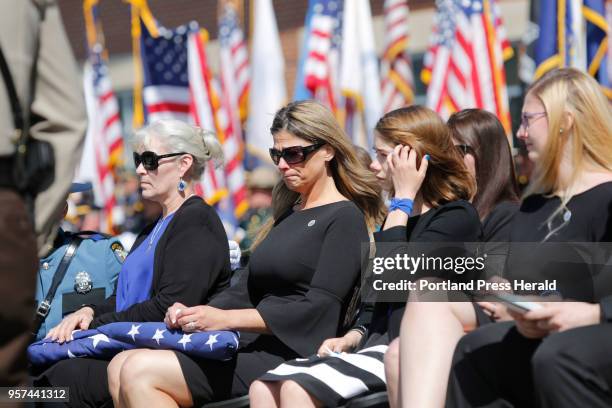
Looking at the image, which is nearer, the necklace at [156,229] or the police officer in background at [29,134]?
the police officer in background at [29,134]

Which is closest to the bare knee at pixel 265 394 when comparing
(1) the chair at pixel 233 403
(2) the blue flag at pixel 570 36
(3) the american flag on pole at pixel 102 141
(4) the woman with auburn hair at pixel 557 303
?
(1) the chair at pixel 233 403

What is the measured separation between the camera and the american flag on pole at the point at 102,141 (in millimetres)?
10516

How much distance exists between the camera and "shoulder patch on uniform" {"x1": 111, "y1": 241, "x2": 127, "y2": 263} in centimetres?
475

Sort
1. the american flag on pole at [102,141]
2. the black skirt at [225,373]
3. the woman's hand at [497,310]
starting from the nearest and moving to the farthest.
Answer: the woman's hand at [497,310], the black skirt at [225,373], the american flag on pole at [102,141]

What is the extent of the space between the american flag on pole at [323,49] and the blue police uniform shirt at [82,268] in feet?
13.9

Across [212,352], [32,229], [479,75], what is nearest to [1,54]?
[32,229]

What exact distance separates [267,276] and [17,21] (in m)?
2.04

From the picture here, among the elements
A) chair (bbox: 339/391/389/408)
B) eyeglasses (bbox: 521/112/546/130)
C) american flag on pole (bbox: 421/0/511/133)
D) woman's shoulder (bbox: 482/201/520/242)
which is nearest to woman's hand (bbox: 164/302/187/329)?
chair (bbox: 339/391/389/408)

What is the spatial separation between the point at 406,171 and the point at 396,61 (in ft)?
16.8

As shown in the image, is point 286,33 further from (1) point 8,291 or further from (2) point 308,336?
(1) point 8,291

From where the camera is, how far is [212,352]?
3828 millimetres

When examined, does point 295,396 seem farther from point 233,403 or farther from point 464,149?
point 464,149

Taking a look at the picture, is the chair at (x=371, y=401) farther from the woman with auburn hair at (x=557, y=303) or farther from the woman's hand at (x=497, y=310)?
the woman's hand at (x=497, y=310)

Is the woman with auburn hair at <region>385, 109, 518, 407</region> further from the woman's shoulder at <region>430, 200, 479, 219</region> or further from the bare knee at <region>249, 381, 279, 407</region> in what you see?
the bare knee at <region>249, 381, 279, 407</region>
